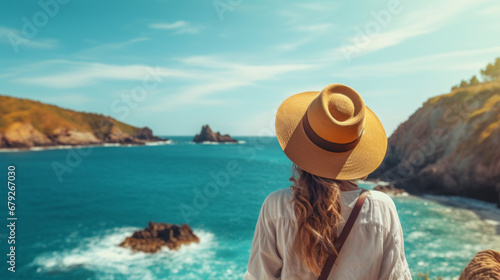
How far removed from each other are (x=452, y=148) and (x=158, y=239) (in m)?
27.4

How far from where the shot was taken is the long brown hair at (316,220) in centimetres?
161

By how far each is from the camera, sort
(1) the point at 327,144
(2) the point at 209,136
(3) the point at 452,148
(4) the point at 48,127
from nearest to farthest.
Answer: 1. (1) the point at 327,144
2. (3) the point at 452,148
3. (4) the point at 48,127
4. (2) the point at 209,136

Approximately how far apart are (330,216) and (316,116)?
1.74ft

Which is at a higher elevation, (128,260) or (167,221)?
(128,260)

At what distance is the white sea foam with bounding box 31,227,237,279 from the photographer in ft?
55.0

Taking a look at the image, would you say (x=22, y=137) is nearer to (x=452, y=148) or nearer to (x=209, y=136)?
(x=209, y=136)

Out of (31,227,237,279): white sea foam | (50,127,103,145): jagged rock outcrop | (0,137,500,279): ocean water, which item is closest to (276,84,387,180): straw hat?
(0,137,500,279): ocean water

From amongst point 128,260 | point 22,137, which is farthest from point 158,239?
point 22,137

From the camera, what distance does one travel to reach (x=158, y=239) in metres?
19.5

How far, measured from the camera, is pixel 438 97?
4162 centimetres

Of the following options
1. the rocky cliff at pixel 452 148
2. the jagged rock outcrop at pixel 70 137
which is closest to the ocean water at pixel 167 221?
the rocky cliff at pixel 452 148

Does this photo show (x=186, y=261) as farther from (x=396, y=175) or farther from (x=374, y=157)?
(x=396, y=175)

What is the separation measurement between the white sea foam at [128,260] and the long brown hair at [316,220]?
54.2ft

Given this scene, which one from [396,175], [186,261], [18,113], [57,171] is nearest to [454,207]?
[396,175]
